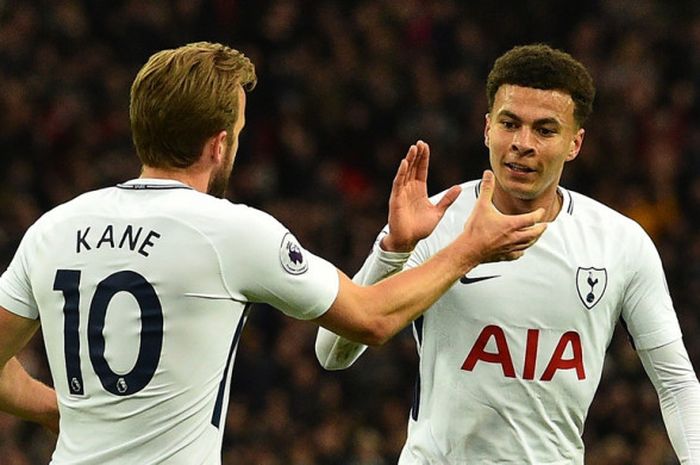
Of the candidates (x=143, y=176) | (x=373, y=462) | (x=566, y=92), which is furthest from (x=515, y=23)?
→ (x=143, y=176)

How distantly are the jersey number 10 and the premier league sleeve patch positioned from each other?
37 cm

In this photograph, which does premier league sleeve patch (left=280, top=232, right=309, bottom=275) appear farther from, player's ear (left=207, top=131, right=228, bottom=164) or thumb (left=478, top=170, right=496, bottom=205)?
thumb (left=478, top=170, right=496, bottom=205)

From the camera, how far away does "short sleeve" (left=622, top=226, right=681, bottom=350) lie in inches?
205

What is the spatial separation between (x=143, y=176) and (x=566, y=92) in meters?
1.67

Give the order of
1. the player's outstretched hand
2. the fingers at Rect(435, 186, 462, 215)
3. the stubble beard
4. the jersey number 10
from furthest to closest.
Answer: the fingers at Rect(435, 186, 462, 215)
the player's outstretched hand
the stubble beard
the jersey number 10

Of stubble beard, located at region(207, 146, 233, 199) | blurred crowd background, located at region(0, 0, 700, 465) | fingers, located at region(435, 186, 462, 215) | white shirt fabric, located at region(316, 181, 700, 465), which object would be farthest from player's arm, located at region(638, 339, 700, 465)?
blurred crowd background, located at region(0, 0, 700, 465)

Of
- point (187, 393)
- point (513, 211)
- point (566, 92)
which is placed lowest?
point (187, 393)

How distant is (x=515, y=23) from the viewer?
1376cm

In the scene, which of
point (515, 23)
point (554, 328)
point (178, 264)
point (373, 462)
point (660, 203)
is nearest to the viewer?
point (178, 264)

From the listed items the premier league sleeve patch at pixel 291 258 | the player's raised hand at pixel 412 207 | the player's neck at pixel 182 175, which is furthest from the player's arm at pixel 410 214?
the player's neck at pixel 182 175

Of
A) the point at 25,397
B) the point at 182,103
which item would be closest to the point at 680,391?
the point at 182,103

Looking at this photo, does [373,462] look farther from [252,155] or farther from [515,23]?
[515,23]

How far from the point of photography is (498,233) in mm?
4586

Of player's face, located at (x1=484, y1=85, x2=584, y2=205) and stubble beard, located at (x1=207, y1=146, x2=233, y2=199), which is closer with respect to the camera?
stubble beard, located at (x1=207, y1=146, x2=233, y2=199)
